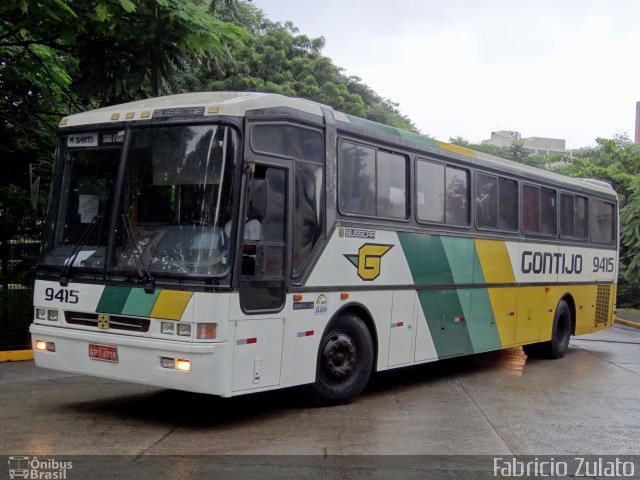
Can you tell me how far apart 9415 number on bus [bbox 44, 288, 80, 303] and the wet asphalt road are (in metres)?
1.19

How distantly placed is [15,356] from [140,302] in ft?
19.3

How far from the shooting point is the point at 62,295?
7801 millimetres

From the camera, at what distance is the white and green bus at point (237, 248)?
283 inches

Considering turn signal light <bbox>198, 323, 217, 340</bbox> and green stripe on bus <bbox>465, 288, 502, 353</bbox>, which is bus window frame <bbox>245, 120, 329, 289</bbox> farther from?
green stripe on bus <bbox>465, 288, 502, 353</bbox>

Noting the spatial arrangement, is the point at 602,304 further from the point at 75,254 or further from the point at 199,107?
the point at 75,254

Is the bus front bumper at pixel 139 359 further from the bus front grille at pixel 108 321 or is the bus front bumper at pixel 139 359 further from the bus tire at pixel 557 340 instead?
the bus tire at pixel 557 340

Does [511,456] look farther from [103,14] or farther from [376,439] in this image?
[103,14]

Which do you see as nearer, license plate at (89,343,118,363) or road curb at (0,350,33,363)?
license plate at (89,343,118,363)

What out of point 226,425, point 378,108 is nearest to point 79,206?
point 226,425

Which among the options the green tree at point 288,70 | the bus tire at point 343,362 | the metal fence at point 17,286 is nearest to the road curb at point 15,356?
the metal fence at point 17,286

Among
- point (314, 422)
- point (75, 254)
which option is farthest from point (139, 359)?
point (314, 422)

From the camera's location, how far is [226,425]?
777 cm

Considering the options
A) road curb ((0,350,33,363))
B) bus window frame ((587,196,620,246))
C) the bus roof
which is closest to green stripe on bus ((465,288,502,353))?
the bus roof

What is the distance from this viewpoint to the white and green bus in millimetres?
7188
